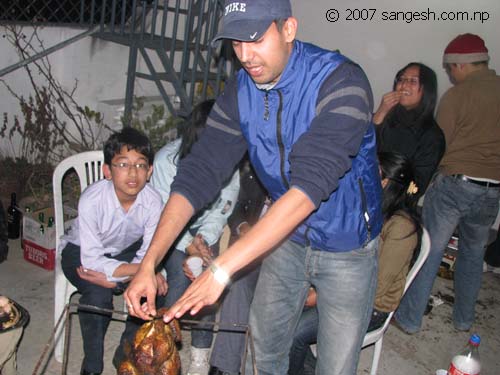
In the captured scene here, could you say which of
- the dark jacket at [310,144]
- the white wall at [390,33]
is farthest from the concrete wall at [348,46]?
the dark jacket at [310,144]

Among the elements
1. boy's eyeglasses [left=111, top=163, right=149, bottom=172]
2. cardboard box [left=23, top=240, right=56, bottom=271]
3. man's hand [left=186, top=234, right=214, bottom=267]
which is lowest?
cardboard box [left=23, top=240, right=56, bottom=271]

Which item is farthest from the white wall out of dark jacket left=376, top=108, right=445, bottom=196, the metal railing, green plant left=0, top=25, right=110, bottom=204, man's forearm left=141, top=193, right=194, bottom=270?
man's forearm left=141, top=193, right=194, bottom=270

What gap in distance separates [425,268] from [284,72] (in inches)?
99.0

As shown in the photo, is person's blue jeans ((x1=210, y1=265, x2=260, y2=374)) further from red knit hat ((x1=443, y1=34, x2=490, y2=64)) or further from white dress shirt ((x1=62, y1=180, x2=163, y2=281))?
red knit hat ((x1=443, y1=34, x2=490, y2=64))

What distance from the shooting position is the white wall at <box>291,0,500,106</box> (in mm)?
5391

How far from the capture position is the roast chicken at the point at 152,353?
1891mm

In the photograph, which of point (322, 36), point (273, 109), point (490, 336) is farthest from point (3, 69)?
point (490, 336)

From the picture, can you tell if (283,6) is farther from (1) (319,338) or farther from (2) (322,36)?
(2) (322,36)

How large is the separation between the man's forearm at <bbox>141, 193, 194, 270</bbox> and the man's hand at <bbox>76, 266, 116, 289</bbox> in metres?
1.07

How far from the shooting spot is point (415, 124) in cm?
375

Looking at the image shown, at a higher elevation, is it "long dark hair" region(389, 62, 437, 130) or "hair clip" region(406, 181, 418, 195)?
"long dark hair" region(389, 62, 437, 130)

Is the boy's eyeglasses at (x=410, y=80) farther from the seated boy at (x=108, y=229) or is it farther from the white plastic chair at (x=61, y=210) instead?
the white plastic chair at (x=61, y=210)

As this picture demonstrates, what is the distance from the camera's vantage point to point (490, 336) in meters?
4.05

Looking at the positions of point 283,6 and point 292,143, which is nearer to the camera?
point 283,6
